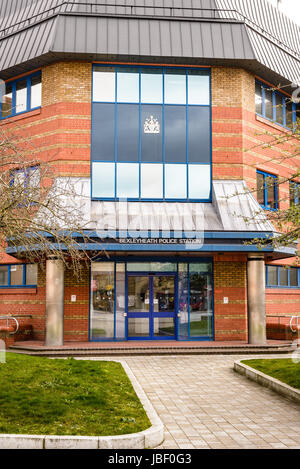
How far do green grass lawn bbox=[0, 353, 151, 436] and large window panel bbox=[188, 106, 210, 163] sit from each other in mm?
9745

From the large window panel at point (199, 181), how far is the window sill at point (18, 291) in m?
6.54

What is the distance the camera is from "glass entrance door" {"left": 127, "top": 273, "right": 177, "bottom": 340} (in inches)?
696

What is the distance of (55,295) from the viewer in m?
15.9

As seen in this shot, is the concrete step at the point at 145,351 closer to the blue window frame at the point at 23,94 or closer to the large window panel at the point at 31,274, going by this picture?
the large window panel at the point at 31,274

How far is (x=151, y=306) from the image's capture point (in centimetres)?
1783

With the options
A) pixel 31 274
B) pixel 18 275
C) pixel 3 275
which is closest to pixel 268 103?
pixel 31 274

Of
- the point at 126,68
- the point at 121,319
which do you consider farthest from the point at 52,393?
the point at 126,68

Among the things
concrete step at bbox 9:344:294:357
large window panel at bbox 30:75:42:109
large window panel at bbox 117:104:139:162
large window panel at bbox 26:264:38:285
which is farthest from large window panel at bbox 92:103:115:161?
concrete step at bbox 9:344:294:357

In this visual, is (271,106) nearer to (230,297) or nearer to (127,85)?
(127,85)

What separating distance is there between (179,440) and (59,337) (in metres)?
9.69

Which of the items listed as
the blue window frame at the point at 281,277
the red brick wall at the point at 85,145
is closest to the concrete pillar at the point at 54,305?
the red brick wall at the point at 85,145

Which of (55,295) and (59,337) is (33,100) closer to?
(55,295)

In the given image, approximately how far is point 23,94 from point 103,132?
152 inches

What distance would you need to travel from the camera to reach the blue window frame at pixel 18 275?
18609 millimetres
